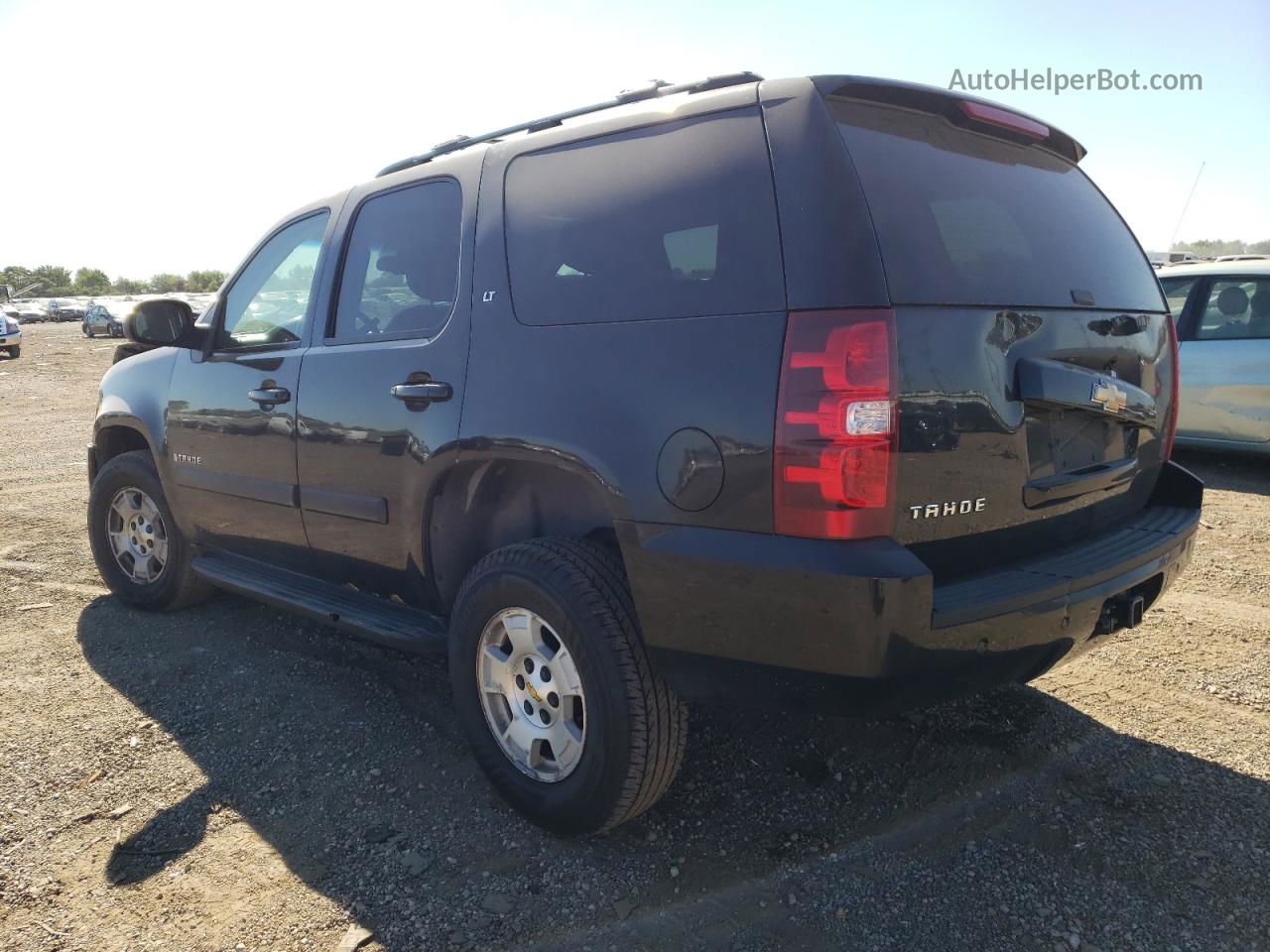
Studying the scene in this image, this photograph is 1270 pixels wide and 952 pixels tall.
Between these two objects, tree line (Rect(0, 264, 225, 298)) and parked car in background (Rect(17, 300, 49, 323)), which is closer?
parked car in background (Rect(17, 300, 49, 323))

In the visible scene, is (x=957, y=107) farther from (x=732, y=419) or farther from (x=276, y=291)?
(x=276, y=291)

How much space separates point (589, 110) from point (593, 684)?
66.6 inches

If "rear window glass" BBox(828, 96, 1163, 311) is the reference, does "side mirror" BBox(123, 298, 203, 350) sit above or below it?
below

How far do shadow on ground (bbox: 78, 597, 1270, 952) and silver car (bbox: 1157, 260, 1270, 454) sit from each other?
4430mm

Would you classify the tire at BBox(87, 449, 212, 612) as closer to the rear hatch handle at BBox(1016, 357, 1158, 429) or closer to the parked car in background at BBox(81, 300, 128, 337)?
the rear hatch handle at BBox(1016, 357, 1158, 429)

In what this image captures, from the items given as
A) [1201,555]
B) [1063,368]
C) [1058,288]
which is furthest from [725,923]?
[1201,555]

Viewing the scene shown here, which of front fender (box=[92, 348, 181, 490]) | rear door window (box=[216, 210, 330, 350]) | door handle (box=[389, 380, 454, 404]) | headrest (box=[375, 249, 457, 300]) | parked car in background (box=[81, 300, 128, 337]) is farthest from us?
parked car in background (box=[81, 300, 128, 337])

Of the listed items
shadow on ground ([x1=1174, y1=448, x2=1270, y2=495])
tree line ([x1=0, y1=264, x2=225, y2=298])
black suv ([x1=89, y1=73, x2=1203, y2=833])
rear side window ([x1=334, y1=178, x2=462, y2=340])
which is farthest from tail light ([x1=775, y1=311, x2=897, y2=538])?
tree line ([x1=0, y1=264, x2=225, y2=298])

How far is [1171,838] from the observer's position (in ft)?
8.26

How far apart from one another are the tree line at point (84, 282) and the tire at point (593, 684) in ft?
288

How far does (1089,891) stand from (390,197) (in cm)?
305

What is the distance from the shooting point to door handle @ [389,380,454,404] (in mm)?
2770

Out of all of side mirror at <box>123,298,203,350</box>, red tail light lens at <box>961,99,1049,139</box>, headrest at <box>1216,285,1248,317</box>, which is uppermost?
red tail light lens at <box>961,99,1049,139</box>

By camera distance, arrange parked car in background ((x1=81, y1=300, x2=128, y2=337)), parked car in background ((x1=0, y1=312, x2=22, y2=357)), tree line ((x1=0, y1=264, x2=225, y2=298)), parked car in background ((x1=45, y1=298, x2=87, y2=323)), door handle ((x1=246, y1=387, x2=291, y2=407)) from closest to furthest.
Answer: door handle ((x1=246, y1=387, x2=291, y2=407)), parked car in background ((x1=0, y1=312, x2=22, y2=357)), parked car in background ((x1=81, y1=300, x2=128, y2=337)), parked car in background ((x1=45, y1=298, x2=87, y2=323)), tree line ((x1=0, y1=264, x2=225, y2=298))
